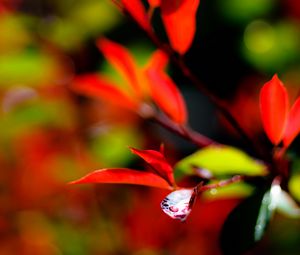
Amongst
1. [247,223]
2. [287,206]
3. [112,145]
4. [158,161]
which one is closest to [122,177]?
[158,161]

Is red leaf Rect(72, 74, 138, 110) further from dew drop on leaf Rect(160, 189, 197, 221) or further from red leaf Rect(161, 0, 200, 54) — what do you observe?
dew drop on leaf Rect(160, 189, 197, 221)

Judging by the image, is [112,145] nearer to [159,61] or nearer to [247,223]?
A: [159,61]

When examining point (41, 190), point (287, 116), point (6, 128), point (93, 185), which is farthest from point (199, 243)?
point (287, 116)

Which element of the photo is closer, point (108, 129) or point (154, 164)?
point (154, 164)

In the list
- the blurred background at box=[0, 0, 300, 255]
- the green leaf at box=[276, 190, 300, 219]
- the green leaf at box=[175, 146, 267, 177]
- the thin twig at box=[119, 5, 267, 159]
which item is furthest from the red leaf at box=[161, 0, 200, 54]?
the blurred background at box=[0, 0, 300, 255]

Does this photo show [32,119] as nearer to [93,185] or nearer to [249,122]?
[93,185]

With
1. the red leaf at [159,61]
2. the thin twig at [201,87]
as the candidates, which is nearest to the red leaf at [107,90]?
the red leaf at [159,61]
